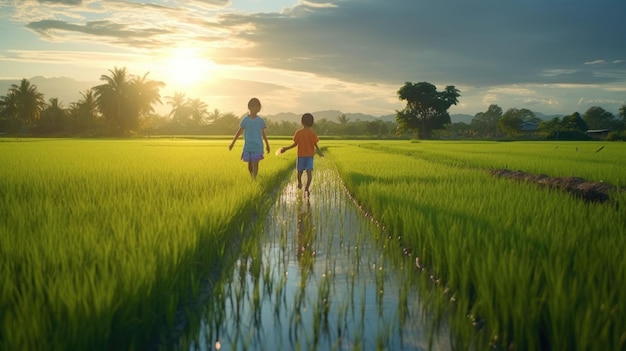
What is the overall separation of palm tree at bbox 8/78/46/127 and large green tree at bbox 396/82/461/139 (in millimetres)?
38355

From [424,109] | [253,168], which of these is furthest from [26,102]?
[253,168]

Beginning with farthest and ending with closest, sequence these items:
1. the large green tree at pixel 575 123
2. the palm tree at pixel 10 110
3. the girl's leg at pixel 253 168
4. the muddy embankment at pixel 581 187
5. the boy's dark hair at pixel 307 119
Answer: the large green tree at pixel 575 123, the palm tree at pixel 10 110, the girl's leg at pixel 253 168, the boy's dark hair at pixel 307 119, the muddy embankment at pixel 581 187

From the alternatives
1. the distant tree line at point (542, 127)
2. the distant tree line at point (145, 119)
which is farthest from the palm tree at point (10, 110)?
the distant tree line at point (542, 127)

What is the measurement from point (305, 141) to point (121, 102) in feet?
163

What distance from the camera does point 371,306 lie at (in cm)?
276

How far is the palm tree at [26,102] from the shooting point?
5100 centimetres

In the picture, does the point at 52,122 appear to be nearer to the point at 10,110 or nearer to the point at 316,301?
the point at 10,110

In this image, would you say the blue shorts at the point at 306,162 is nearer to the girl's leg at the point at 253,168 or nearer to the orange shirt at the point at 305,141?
the orange shirt at the point at 305,141

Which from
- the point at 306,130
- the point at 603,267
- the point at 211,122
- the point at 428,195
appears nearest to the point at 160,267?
the point at 603,267

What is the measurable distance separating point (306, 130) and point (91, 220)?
3.94 metres

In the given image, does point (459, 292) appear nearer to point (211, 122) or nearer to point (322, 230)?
point (322, 230)

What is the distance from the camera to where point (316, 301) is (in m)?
2.81

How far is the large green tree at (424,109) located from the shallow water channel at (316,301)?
52.6 metres

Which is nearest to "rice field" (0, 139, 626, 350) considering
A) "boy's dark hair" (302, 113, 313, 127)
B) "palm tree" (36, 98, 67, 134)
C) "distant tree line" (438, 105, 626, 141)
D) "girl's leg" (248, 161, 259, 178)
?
"boy's dark hair" (302, 113, 313, 127)
